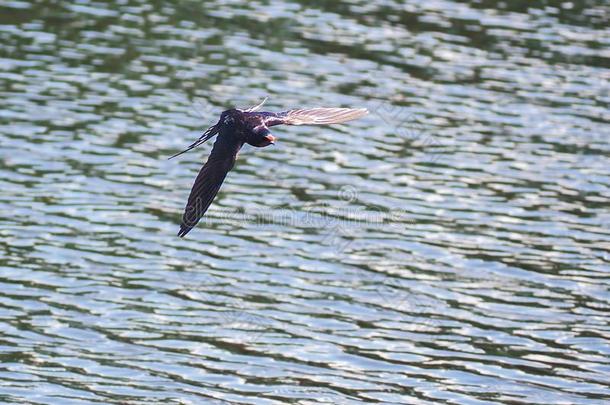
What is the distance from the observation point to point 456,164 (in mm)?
24734

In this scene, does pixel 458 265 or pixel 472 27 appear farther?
pixel 472 27

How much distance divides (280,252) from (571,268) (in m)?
4.31

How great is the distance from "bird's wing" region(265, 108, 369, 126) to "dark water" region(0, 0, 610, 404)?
425 centimetres

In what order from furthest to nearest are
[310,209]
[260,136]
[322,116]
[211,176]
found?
[310,209] < [322,116] < [260,136] < [211,176]

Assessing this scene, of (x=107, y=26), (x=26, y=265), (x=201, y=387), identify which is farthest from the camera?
(x=107, y=26)

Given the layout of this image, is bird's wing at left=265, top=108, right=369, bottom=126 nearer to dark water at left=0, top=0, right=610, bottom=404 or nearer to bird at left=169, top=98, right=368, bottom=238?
bird at left=169, top=98, right=368, bottom=238

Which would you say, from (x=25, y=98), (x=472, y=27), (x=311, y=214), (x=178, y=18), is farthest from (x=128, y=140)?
(x=472, y=27)

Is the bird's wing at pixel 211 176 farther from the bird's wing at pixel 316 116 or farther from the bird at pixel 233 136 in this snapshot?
the bird's wing at pixel 316 116

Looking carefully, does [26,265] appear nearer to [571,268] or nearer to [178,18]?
[571,268]

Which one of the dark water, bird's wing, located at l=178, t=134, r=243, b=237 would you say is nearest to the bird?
bird's wing, located at l=178, t=134, r=243, b=237

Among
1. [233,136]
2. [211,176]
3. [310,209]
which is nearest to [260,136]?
[233,136]

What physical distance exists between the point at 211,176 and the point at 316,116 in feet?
4.29

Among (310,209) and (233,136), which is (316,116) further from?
(310,209)

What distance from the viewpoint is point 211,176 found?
12750mm
